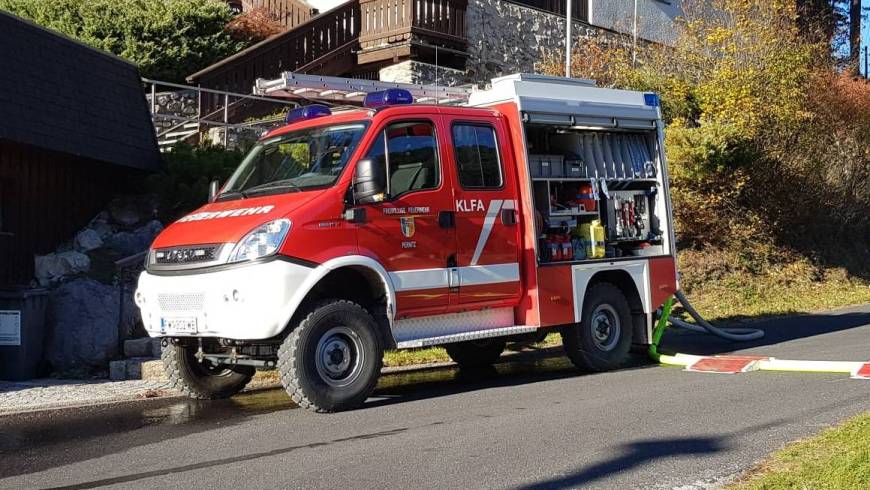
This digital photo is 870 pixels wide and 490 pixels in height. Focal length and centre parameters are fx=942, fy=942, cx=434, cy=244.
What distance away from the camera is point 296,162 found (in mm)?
8938

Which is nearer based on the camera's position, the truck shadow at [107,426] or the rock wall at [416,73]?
the truck shadow at [107,426]

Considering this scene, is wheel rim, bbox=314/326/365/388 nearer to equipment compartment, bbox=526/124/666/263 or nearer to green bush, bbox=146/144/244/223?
equipment compartment, bbox=526/124/666/263

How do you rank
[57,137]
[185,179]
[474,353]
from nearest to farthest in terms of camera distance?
[474,353] → [57,137] → [185,179]

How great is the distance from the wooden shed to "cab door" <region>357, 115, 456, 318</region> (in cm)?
586

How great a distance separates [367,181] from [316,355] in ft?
5.14

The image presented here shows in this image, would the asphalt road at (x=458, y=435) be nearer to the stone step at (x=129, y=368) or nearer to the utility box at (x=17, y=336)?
the stone step at (x=129, y=368)

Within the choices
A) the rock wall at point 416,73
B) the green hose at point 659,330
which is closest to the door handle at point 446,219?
the green hose at point 659,330

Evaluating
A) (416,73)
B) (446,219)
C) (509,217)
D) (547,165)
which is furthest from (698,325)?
(416,73)

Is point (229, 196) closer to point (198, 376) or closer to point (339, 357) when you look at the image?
point (198, 376)

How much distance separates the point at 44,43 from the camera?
13133 mm

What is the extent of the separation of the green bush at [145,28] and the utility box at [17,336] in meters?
10.0

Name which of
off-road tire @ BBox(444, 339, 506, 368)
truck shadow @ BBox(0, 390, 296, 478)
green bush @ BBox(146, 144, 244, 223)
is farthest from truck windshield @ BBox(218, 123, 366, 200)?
green bush @ BBox(146, 144, 244, 223)

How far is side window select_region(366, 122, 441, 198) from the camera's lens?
873 centimetres

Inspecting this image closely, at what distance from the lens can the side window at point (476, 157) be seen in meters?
9.36
